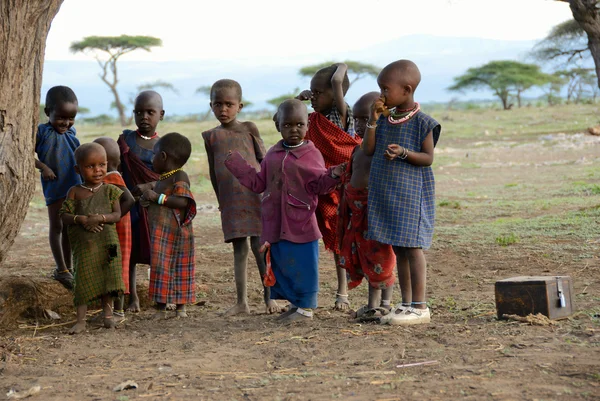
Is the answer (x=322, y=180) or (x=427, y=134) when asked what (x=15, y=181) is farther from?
(x=427, y=134)

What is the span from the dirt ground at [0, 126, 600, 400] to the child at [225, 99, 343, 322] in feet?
0.78

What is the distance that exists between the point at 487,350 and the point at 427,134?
121cm

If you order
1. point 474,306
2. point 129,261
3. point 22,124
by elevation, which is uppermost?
point 22,124

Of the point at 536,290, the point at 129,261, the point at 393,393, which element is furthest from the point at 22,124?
→ the point at 536,290

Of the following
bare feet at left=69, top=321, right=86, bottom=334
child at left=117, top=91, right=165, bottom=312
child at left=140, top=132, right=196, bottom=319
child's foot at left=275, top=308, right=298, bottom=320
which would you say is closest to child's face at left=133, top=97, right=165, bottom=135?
child at left=117, top=91, right=165, bottom=312

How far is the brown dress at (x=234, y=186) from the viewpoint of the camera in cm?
495

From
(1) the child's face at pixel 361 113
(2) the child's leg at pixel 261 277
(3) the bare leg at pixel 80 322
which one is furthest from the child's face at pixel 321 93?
(3) the bare leg at pixel 80 322

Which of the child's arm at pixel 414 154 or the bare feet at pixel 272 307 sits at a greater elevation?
the child's arm at pixel 414 154

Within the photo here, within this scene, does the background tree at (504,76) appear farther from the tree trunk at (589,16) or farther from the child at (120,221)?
the child at (120,221)

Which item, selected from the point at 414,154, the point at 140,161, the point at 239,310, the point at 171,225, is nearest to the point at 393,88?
the point at 414,154

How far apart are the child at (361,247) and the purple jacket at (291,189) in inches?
5.8

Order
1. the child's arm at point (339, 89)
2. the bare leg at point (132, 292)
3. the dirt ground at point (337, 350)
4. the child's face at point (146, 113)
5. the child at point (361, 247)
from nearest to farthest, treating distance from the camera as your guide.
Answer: the dirt ground at point (337, 350) < the child at point (361, 247) < the child's arm at point (339, 89) < the child's face at point (146, 113) < the bare leg at point (132, 292)

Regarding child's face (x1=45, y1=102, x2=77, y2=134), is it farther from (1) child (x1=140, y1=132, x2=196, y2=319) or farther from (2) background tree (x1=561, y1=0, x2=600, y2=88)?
(2) background tree (x1=561, y1=0, x2=600, y2=88)

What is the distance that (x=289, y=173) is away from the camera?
14.7ft
